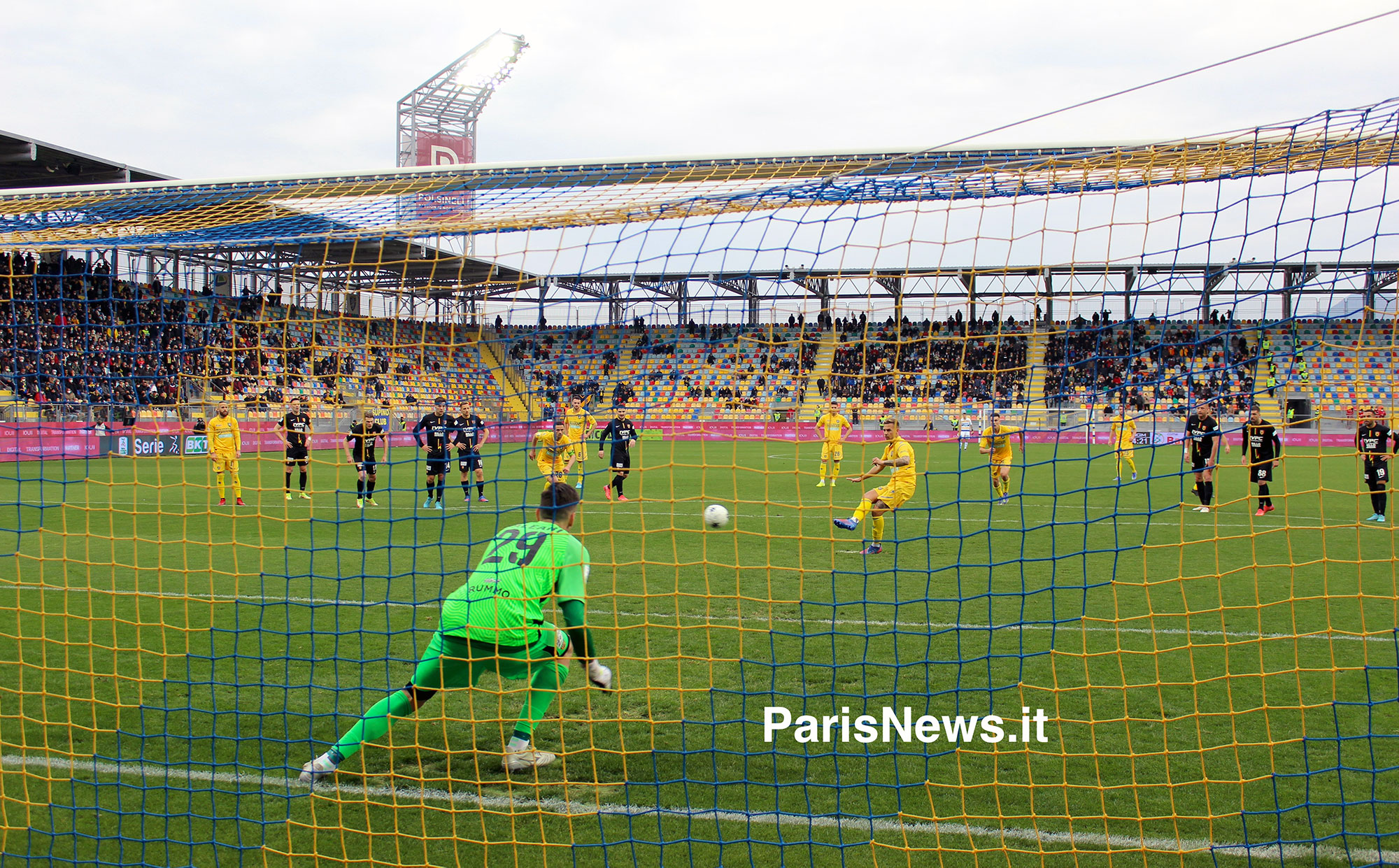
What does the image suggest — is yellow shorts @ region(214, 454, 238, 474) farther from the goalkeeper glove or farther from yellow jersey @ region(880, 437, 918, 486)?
the goalkeeper glove

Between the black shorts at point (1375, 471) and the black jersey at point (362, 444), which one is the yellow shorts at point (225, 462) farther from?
the black shorts at point (1375, 471)

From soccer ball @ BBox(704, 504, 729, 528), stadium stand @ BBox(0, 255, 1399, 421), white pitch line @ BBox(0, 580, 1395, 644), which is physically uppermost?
stadium stand @ BBox(0, 255, 1399, 421)

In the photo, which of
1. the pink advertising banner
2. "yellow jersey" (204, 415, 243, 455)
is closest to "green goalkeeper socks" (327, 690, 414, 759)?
the pink advertising banner

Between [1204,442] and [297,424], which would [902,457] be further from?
[297,424]

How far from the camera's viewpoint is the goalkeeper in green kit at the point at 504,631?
444 centimetres

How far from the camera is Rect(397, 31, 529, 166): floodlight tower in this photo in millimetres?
50750

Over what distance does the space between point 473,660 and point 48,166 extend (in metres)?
21.5

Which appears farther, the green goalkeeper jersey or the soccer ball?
the soccer ball

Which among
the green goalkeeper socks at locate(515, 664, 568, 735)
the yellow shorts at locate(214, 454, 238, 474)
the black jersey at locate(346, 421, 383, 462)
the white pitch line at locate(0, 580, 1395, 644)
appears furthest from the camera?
the yellow shorts at locate(214, 454, 238, 474)

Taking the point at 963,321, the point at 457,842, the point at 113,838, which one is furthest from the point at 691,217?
the point at 113,838

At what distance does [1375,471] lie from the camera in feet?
43.5

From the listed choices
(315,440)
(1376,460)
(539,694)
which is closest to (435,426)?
(539,694)

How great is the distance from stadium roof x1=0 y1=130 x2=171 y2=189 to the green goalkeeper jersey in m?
18.1

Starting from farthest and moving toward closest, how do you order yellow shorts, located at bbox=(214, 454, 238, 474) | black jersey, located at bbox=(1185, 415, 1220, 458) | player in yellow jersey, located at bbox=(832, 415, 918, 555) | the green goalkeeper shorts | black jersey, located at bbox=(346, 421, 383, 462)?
yellow shorts, located at bbox=(214, 454, 238, 474) < black jersey, located at bbox=(1185, 415, 1220, 458) < player in yellow jersey, located at bbox=(832, 415, 918, 555) < black jersey, located at bbox=(346, 421, 383, 462) < the green goalkeeper shorts
